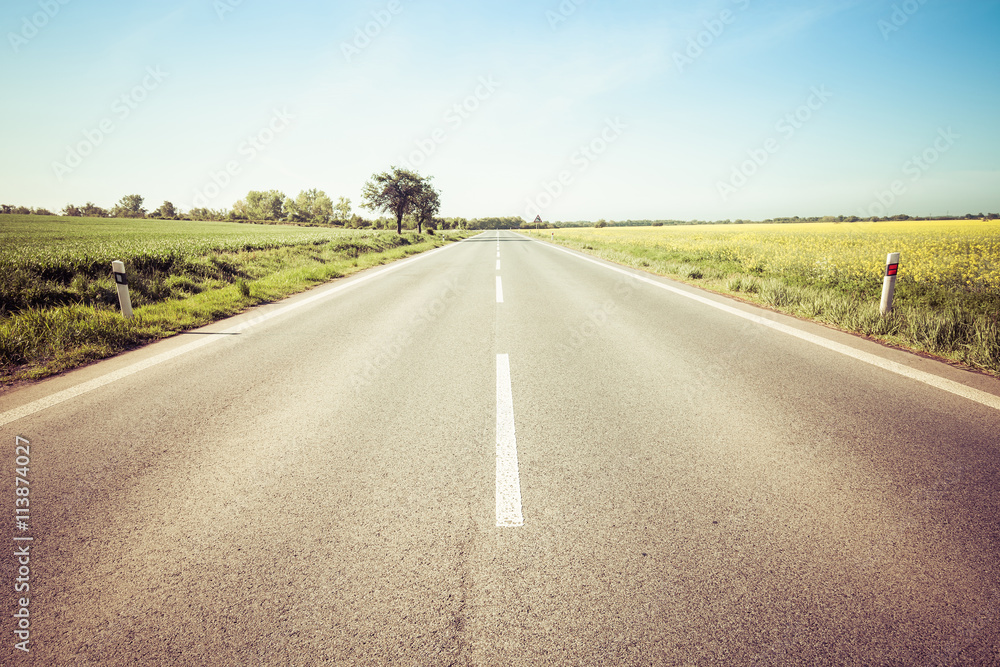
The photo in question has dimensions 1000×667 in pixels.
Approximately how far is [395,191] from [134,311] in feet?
161

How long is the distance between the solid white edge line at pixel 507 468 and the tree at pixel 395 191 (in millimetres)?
51726

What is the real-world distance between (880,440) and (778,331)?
10.9 feet

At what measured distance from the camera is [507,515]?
2.13m

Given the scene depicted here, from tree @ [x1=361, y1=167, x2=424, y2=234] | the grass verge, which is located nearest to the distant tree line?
tree @ [x1=361, y1=167, x2=424, y2=234]

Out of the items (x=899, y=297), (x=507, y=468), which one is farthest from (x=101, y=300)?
(x=899, y=297)

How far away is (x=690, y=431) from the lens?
3.03 metres

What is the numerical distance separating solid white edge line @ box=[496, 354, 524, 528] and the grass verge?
15.7ft

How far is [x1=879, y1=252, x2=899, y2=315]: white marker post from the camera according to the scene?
5648 mm

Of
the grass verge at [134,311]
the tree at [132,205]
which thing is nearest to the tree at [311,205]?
the tree at [132,205]

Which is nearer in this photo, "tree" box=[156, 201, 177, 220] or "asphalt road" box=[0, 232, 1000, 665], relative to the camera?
A: "asphalt road" box=[0, 232, 1000, 665]

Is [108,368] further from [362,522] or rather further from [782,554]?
[782,554]

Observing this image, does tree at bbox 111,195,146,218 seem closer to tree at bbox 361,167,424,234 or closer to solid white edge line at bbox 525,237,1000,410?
tree at bbox 361,167,424,234

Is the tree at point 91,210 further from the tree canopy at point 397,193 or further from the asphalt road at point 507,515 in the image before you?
the asphalt road at point 507,515

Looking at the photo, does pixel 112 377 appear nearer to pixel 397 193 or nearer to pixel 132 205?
pixel 397 193
